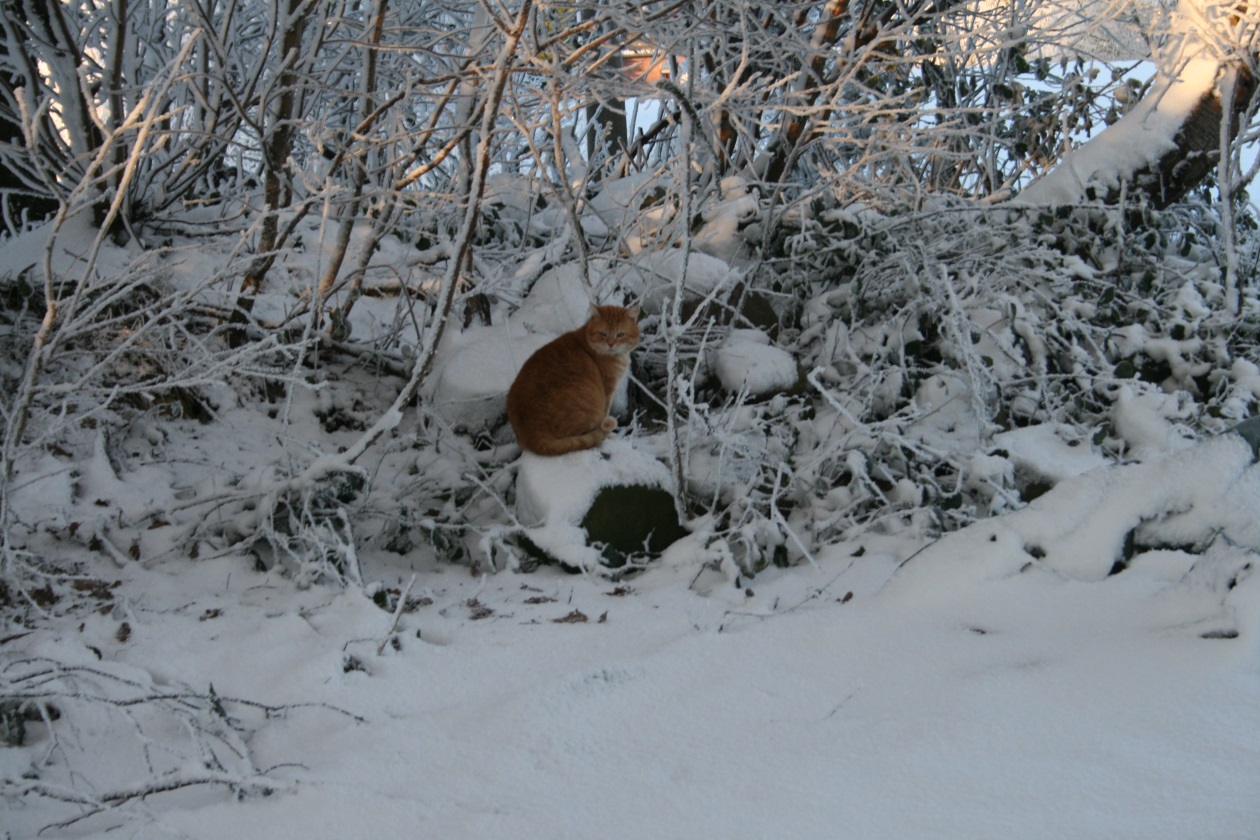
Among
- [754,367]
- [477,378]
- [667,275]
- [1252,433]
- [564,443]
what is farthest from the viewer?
[667,275]

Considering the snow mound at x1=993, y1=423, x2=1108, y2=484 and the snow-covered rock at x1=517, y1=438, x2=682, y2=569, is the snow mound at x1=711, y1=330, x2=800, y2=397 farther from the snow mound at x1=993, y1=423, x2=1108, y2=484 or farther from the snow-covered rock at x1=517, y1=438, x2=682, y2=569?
the snow mound at x1=993, y1=423, x2=1108, y2=484

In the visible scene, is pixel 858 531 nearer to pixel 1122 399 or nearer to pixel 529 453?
pixel 529 453

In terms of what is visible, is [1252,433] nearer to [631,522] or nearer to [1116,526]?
[1116,526]

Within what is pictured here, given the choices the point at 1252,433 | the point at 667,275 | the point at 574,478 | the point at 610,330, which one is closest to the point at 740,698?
the point at 1252,433

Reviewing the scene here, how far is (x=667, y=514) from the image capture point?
3.60 metres

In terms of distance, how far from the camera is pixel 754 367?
4.40 m

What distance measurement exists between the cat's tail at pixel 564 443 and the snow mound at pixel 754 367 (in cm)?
97

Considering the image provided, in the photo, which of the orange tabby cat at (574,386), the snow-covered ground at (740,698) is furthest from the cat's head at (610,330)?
the snow-covered ground at (740,698)

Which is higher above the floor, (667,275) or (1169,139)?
(1169,139)

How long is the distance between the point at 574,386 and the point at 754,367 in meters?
1.11

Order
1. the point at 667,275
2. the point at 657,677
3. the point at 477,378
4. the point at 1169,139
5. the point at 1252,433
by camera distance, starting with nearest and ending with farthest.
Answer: the point at 657,677
the point at 1252,433
the point at 477,378
the point at 667,275
the point at 1169,139

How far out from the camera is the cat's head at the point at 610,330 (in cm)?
389

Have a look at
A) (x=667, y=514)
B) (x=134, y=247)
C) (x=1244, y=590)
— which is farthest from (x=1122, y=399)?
(x=134, y=247)

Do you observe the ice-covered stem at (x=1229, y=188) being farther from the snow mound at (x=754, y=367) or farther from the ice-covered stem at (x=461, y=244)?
the ice-covered stem at (x=461, y=244)
